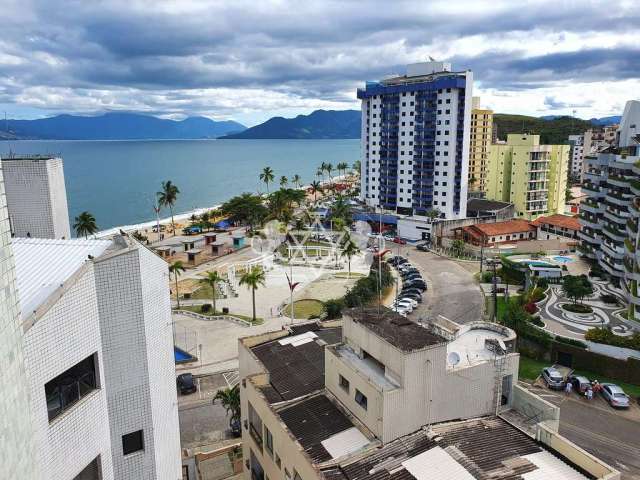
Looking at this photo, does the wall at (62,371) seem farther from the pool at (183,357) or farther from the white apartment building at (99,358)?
the pool at (183,357)

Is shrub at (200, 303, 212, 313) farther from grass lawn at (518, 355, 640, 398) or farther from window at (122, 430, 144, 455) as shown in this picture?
window at (122, 430, 144, 455)

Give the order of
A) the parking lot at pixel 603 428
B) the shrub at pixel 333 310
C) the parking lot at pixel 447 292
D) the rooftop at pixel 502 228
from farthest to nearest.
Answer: the rooftop at pixel 502 228, the parking lot at pixel 447 292, the shrub at pixel 333 310, the parking lot at pixel 603 428

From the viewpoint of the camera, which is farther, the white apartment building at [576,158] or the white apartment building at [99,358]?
the white apartment building at [576,158]

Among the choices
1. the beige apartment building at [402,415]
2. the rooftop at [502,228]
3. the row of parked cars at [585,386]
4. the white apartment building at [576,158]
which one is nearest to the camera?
the beige apartment building at [402,415]

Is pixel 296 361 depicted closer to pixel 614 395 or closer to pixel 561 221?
pixel 614 395

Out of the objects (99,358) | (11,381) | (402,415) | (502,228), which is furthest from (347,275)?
(11,381)

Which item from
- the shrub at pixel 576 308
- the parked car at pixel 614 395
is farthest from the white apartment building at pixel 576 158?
the parked car at pixel 614 395

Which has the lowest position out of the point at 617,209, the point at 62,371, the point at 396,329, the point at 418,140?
the point at 617,209
